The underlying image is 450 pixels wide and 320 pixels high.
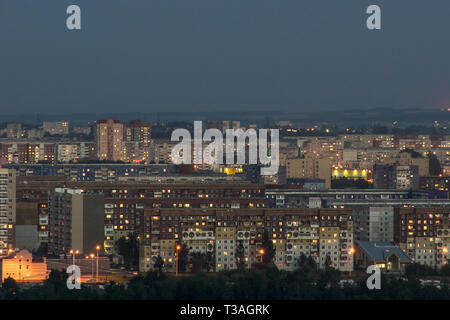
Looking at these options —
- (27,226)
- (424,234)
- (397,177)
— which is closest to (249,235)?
(424,234)

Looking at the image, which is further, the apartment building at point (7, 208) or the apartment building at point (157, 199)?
the apartment building at point (157, 199)

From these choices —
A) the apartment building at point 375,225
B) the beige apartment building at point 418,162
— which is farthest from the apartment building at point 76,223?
the beige apartment building at point 418,162

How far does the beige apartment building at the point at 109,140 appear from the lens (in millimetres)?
64938

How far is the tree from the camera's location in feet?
106

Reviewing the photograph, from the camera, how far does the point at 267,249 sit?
32.3 meters

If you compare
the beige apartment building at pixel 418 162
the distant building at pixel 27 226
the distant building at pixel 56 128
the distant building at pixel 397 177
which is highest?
the distant building at pixel 56 128

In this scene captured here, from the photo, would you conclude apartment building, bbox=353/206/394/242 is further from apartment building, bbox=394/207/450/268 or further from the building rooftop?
the building rooftop

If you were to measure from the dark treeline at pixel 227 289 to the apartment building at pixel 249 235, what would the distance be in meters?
3.43

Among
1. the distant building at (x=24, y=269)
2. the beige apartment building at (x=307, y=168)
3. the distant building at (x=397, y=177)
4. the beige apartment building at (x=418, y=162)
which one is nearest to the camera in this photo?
the distant building at (x=24, y=269)

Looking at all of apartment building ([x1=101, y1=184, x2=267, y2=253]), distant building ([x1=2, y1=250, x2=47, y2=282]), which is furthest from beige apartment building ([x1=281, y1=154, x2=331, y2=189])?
distant building ([x1=2, y1=250, x2=47, y2=282])

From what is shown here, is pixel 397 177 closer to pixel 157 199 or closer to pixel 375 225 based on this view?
pixel 157 199

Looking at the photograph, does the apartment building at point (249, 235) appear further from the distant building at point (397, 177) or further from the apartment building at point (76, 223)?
the distant building at point (397, 177)
